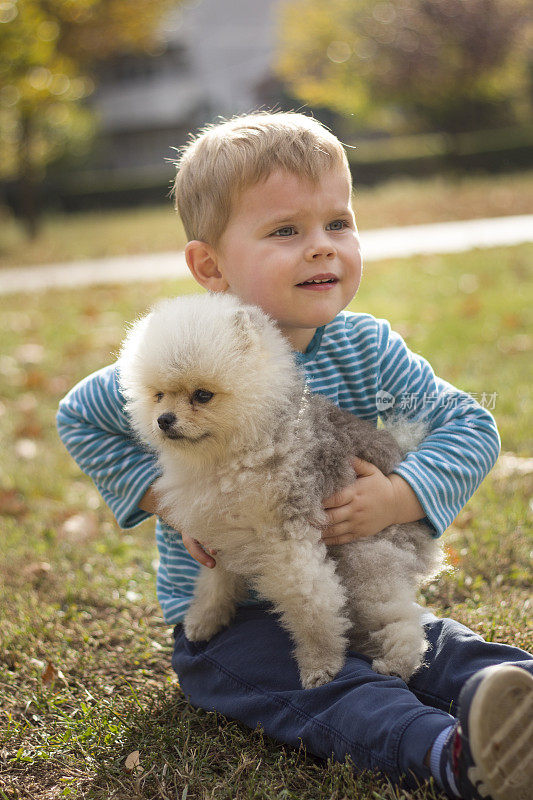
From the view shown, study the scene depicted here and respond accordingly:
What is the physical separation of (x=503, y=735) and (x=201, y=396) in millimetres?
1104

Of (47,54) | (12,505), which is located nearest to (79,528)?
(12,505)

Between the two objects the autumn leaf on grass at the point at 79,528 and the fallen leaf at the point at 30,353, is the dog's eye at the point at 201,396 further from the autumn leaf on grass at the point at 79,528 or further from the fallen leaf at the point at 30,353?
the fallen leaf at the point at 30,353

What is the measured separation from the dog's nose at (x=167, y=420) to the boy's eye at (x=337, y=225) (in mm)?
893

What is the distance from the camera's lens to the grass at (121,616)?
7.10 ft

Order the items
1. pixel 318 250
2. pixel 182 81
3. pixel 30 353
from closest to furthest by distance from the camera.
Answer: pixel 318 250
pixel 30 353
pixel 182 81

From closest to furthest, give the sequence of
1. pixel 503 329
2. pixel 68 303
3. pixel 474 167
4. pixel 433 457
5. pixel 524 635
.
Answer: pixel 433 457 → pixel 524 635 → pixel 503 329 → pixel 68 303 → pixel 474 167

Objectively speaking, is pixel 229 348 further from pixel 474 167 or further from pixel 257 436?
Result: pixel 474 167

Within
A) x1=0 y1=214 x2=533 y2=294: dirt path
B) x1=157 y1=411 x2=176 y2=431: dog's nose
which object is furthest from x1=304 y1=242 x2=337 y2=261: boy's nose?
x1=0 y1=214 x2=533 y2=294: dirt path

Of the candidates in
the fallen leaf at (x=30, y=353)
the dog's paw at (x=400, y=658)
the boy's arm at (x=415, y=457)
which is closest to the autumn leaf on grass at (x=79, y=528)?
the boy's arm at (x=415, y=457)

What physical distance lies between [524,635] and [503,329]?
4.30 meters

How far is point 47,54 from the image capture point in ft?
49.2

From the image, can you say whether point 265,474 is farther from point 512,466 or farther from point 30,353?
point 30,353

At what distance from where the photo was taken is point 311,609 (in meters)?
2.07

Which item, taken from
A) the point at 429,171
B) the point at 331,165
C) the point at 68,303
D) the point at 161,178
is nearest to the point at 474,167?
the point at 429,171
